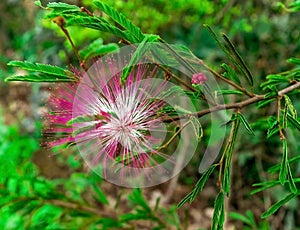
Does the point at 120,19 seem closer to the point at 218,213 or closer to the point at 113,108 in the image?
the point at 113,108

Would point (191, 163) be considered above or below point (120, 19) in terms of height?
below

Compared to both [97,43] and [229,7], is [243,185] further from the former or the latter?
[97,43]

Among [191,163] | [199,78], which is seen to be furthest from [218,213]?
[191,163]

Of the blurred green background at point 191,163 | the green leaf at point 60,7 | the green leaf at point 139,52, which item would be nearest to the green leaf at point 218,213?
the green leaf at point 139,52

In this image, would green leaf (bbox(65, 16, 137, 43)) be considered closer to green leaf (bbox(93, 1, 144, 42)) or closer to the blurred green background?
green leaf (bbox(93, 1, 144, 42))

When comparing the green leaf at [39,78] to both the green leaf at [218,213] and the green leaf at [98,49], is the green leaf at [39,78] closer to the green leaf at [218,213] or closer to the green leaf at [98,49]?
the green leaf at [98,49]

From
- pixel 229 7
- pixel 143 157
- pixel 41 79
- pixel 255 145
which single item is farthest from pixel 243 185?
pixel 41 79
